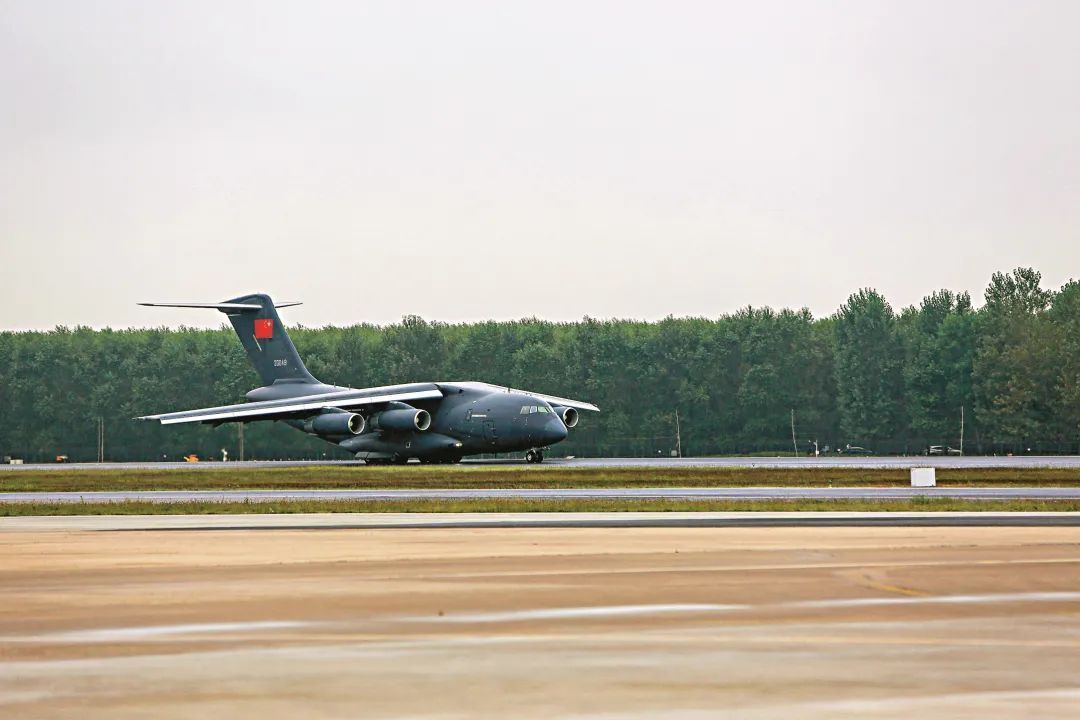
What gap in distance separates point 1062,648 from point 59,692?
8.12 metres

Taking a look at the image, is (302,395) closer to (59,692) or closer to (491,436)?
(491,436)

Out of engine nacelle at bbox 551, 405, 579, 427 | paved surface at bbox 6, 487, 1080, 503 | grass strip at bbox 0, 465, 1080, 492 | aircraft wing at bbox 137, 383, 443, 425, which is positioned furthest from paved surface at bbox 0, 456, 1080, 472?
paved surface at bbox 6, 487, 1080, 503

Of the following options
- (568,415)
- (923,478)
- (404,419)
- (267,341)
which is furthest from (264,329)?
(923,478)

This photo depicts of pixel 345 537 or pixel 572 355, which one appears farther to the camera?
pixel 572 355

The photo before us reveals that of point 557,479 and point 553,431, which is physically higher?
point 553,431

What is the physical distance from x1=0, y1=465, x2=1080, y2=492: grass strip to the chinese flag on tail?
726 inches

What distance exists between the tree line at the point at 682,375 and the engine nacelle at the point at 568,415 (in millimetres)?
29862

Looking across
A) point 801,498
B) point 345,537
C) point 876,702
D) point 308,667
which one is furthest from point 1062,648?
point 801,498

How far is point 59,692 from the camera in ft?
33.7

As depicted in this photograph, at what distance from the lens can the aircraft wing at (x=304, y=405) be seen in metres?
68.9

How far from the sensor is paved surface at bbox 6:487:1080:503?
3569cm

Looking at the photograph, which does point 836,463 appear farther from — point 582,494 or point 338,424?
point 582,494

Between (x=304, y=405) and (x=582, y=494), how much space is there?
3361 cm

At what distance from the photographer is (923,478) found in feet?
136
